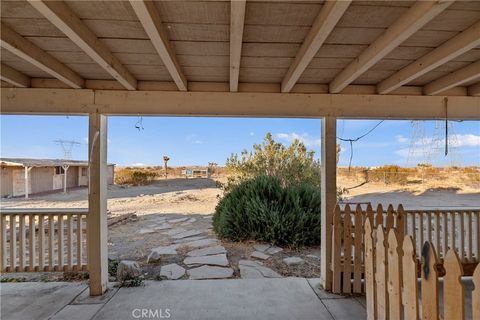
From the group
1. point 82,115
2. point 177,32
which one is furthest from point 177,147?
point 177,32

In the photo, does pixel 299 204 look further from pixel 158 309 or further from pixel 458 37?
pixel 458 37

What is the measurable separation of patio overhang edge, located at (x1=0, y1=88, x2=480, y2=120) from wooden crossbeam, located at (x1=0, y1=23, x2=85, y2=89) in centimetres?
29

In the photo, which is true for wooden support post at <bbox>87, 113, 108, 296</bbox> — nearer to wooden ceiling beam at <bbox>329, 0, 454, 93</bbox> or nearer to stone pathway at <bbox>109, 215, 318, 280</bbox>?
stone pathway at <bbox>109, 215, 318, 280</bbox>

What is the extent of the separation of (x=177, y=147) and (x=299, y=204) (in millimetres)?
13832

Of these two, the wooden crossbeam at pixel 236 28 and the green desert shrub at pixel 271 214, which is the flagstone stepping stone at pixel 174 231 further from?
the wooden crossbeam at pixel 236 28

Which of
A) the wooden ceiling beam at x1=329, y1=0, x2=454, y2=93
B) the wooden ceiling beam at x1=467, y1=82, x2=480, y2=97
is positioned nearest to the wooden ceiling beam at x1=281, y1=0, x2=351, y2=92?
the wooden ceiling beam at x1=329, y1=0, x2=454, y2=93

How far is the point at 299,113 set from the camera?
2.78 meters

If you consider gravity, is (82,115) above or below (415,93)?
below

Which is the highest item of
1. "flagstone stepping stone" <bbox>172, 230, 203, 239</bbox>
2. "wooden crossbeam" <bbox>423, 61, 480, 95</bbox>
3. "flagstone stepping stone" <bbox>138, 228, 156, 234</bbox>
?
"wooden crossbeam" <bbox>423, 61, 480, 95</bbox>

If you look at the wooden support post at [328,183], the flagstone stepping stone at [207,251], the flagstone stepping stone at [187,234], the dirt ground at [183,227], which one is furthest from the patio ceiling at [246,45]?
the flagstone stepping stone at [187,234]

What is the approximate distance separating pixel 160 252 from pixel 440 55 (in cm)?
435

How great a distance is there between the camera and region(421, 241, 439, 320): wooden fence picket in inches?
43.9

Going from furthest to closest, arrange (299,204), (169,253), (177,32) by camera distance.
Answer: (299,204)
(169,253)
(177,32)

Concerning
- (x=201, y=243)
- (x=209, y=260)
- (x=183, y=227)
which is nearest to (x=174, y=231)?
(x=183, y=227)
